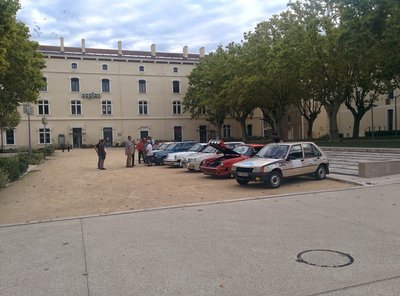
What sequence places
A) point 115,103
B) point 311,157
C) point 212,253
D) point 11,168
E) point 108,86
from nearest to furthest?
1. point 212,253
2. point 311,157
3. point 11,168
4. point 108,86
5. point 115,103

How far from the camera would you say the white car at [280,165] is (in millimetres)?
13969

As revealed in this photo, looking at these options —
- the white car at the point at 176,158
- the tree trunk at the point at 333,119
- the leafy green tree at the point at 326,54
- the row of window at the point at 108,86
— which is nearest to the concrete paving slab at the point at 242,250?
the white car at the point at 176,158

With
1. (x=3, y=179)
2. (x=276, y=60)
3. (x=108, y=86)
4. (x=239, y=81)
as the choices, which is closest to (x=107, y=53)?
(x=108, y=86)

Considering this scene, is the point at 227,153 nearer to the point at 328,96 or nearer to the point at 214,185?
the point at 214,185

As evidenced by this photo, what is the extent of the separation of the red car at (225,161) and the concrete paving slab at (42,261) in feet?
28.6

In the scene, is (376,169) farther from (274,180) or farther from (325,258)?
(325,258)

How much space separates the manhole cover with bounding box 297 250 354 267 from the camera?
223 inches

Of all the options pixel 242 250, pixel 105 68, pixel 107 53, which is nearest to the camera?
pixel 242 250

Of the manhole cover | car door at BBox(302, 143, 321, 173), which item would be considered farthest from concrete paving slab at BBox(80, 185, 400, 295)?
car door at BBox(302, 143, 321, 173)

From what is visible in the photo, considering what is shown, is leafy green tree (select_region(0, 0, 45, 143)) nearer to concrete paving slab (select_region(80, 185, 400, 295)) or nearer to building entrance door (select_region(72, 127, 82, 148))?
concrete paving slab (select_region(80, 185, 400, 295))

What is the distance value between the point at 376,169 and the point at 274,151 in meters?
3.97

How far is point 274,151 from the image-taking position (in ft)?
50.3

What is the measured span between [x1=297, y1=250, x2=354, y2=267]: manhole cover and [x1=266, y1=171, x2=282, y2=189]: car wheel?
7734 millimetres

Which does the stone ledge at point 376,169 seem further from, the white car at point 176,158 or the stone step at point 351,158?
the white car at point 176,158
